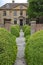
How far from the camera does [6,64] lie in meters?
7.27

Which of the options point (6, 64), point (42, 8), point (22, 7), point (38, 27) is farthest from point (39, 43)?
point (22, 7)

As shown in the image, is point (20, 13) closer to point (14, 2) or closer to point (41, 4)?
point (14, 2)

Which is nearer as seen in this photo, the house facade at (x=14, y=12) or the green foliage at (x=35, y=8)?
the green foliage at (x=35, y=8)

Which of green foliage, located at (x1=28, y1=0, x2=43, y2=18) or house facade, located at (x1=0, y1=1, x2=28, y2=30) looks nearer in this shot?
green foliage, located at (x1=28, y1=0, x2=43, y2=18)

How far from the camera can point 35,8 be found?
145ft

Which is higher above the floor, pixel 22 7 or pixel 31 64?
pixel 31 64

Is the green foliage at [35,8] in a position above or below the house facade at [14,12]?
above

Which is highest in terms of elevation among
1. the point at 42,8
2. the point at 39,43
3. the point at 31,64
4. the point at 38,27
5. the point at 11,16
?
the point at 39,43

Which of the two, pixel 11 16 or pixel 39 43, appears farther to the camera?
pixel 11 16

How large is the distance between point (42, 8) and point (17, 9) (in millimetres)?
27750

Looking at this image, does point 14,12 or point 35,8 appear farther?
point 14,12

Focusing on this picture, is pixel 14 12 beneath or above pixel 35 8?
beneath

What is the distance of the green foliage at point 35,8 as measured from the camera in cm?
4297

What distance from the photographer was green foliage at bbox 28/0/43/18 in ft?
141
